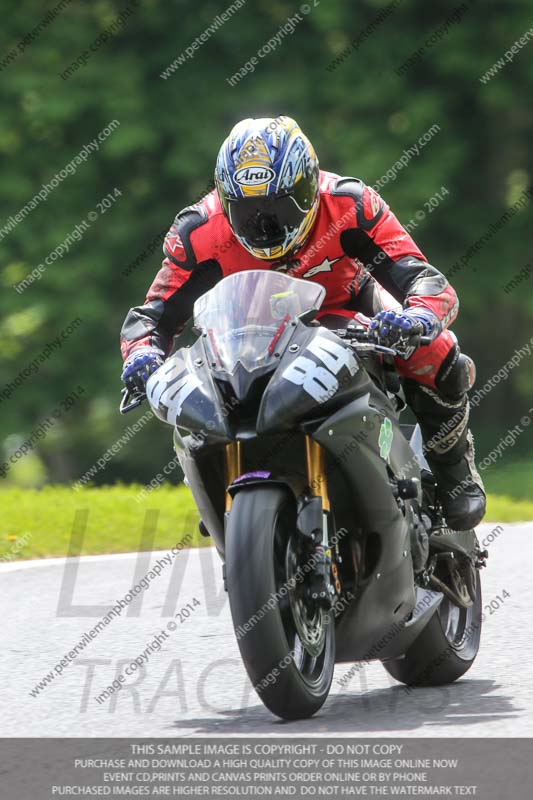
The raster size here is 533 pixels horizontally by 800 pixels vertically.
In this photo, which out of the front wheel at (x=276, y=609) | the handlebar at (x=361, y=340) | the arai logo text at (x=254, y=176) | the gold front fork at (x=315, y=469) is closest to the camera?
the front wheel at (x=276, y=609)

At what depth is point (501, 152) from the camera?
1861 centimetres

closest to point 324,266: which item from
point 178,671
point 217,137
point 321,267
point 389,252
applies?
point 321,267

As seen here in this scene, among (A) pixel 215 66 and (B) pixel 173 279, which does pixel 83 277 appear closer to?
(A) pixel 215 66

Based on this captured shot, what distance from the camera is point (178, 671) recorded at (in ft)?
19.4

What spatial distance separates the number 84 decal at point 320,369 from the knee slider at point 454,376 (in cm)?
88

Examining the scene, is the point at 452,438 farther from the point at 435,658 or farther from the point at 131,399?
the point at 131,399

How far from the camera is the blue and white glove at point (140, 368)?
5.23m

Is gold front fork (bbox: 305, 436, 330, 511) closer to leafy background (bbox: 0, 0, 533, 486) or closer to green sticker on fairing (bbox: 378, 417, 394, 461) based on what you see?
green sticker on fairing (bbox: 378, 417, 394, 461)

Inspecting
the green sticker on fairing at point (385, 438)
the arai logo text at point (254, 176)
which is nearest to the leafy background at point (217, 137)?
the arai logo text at point (254, 176)

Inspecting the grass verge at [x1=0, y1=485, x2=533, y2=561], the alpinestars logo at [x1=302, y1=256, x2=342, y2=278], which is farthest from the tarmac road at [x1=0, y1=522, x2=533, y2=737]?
the alpinestars logo at [x1=302, y1=256, x2=342, y2=278]

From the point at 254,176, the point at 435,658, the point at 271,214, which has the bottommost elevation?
the point at 435,658

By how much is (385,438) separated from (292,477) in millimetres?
415

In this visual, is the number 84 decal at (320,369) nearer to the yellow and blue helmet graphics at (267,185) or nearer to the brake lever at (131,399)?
the yellow and blue helmet graphics at (267,185)

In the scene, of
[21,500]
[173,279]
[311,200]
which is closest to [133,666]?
[173,279]
